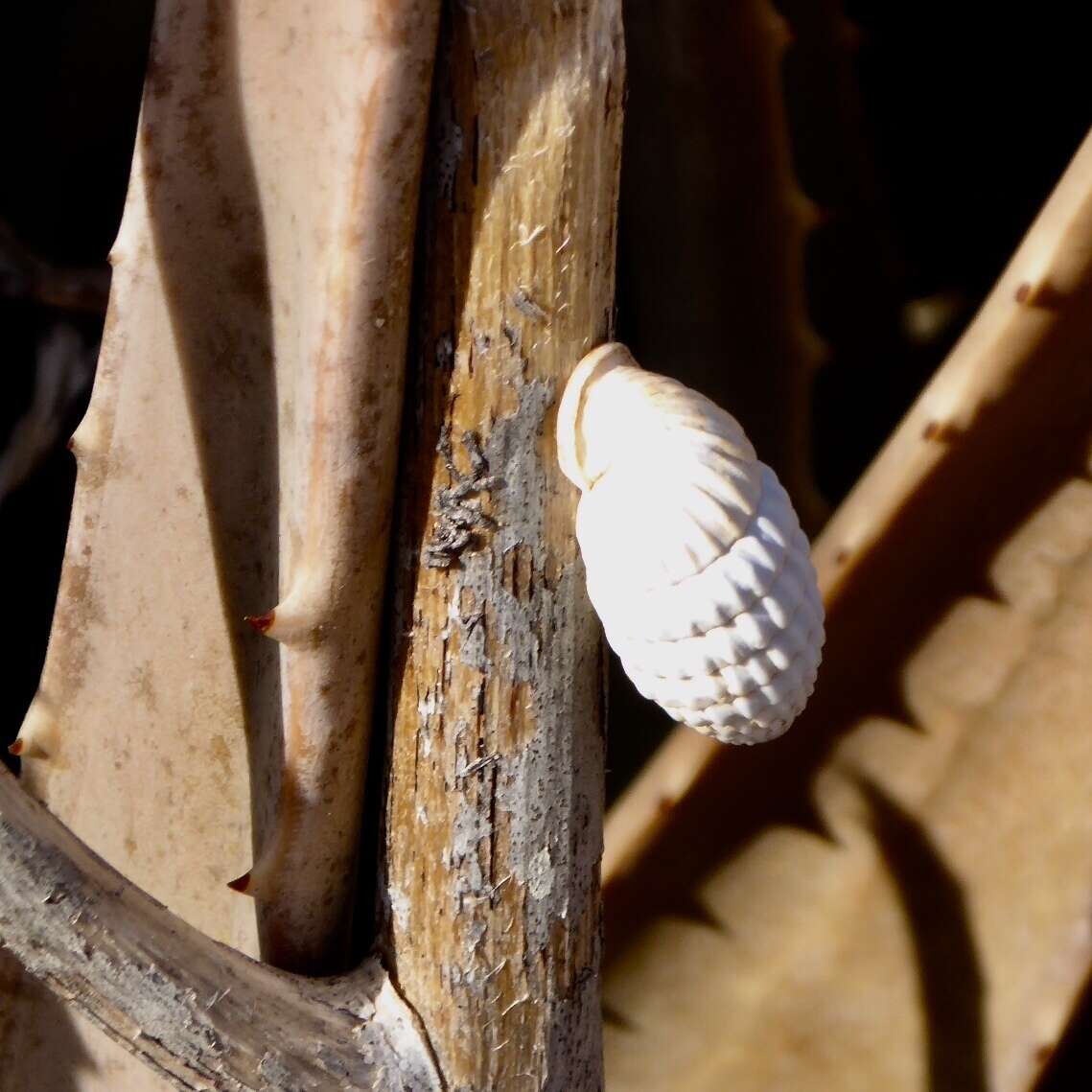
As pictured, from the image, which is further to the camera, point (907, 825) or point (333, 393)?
point (907, 825)

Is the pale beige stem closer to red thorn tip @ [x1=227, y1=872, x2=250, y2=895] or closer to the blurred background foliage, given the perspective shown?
red thorn tip @ [x1=227, y1=872, x2=250, y2=895]

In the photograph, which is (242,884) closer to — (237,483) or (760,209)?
(237,483)

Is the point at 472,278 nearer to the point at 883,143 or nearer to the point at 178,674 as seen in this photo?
the point at 178,674

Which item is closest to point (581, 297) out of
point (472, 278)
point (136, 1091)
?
point (472, 278)

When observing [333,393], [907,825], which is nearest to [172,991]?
[333,393]

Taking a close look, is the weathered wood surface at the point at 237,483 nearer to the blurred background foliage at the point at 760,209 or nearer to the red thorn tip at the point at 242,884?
the red thorn tip at the point at 242,884

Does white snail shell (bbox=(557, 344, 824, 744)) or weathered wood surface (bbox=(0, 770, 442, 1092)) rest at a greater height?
white snail shell (bbox=(557, 344, 824, 744))

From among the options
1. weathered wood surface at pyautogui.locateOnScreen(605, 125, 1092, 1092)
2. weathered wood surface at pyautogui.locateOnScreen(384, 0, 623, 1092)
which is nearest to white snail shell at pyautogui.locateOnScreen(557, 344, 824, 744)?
weathered wood surface at pyautogui.locateOnScreen(384, 0, 623, 1092)
